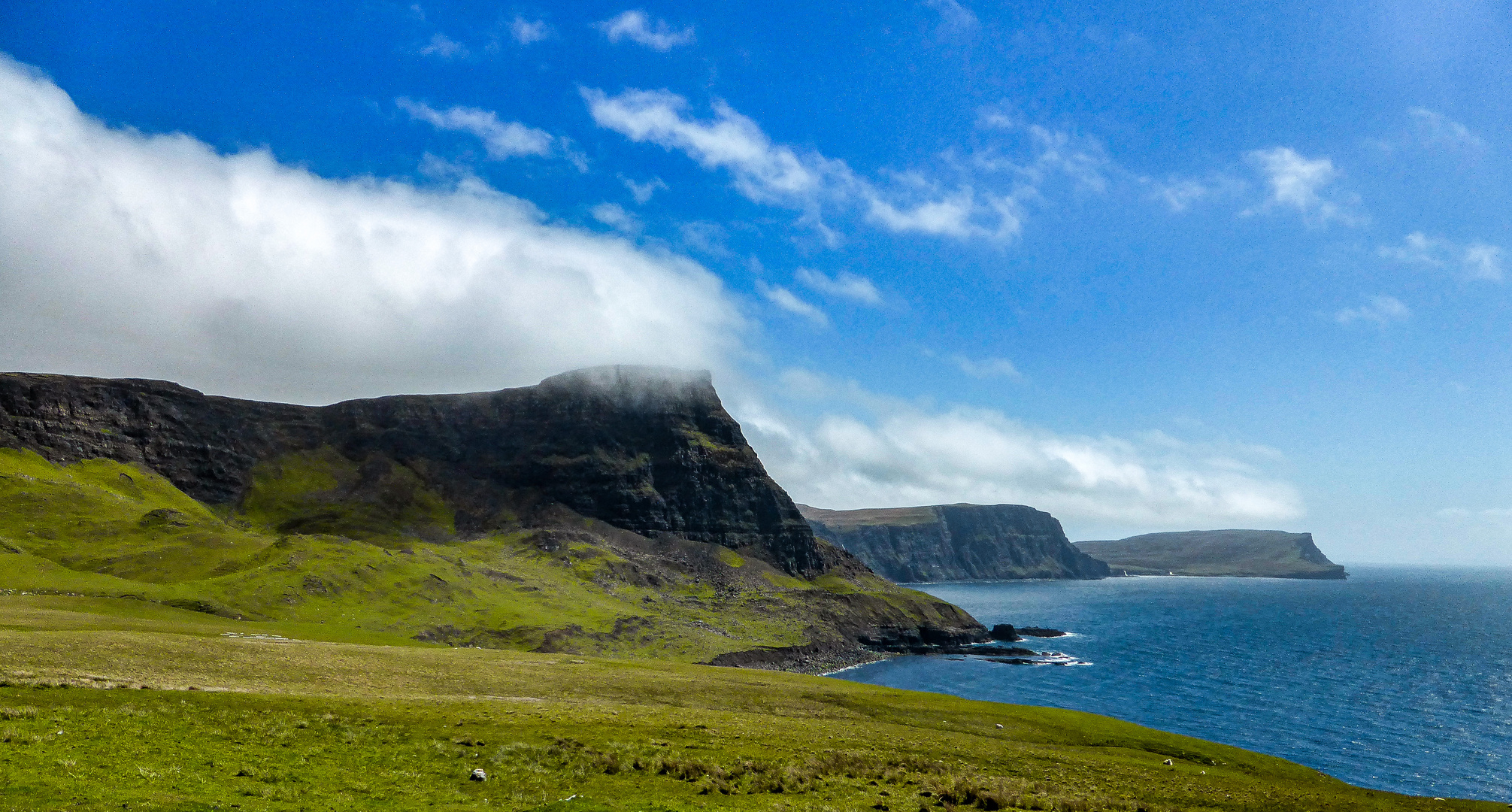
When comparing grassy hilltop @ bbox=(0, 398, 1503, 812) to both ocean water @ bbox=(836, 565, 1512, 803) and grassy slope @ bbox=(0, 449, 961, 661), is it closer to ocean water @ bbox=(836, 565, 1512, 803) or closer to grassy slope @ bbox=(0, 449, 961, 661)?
grassy slope @ bbox=(0, 449, 961, 661)

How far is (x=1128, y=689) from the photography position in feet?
433

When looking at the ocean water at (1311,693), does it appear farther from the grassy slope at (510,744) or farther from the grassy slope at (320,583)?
the grassy slope at (320,583)

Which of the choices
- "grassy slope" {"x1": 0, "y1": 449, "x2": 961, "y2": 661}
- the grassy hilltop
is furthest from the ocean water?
"grassy slope" {"x1": 0, "y1": 449, "x2": 961, "y2": 661}

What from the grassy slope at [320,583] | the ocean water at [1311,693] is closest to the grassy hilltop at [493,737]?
the grassy slope at [320,583]

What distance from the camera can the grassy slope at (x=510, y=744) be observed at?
26219mm

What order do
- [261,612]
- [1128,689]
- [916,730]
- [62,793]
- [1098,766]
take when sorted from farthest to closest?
[1128,689] → [261,612] → [916,730] → [1098,766] → [62,793]

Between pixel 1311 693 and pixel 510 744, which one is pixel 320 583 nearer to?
pixel 510 744

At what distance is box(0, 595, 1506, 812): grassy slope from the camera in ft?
86.0

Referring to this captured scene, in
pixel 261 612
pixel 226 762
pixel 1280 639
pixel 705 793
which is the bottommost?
pixel 1280 639

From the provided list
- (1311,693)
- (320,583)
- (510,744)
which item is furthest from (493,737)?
(1311,693)

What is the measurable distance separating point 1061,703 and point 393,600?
120 meters

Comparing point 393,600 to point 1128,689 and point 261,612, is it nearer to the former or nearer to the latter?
point 261,612

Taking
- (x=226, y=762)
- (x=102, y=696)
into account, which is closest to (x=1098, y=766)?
(x=226, y=762)

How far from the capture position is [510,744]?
3497 centimetres
